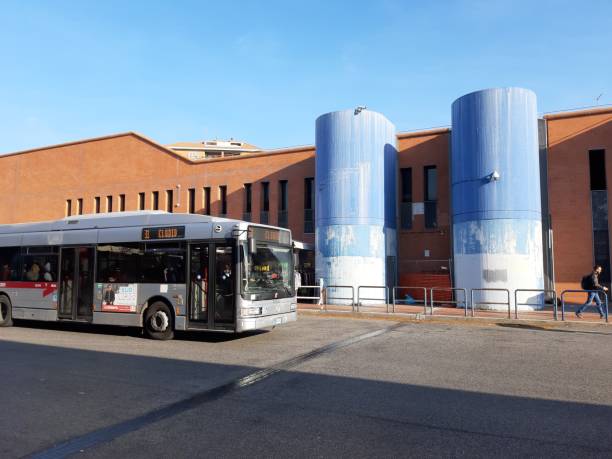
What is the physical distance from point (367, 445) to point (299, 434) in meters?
0.73

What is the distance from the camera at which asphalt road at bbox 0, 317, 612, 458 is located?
4770mm

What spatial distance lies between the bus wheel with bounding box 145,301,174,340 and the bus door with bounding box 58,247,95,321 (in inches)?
77.9

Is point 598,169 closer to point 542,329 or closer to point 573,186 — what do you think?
point 573,186

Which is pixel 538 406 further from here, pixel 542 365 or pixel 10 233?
pixel 10 233

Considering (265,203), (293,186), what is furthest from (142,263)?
(265,203)

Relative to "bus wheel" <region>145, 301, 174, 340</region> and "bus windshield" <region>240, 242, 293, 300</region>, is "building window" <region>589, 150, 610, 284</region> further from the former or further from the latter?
"bus wheel" <region>145, 301, 174, 340</region>

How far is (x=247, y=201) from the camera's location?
29.0 metres

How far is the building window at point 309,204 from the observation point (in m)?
26.5

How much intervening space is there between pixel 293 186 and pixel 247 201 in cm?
338

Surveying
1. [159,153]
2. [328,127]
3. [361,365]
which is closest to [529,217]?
[328,127]

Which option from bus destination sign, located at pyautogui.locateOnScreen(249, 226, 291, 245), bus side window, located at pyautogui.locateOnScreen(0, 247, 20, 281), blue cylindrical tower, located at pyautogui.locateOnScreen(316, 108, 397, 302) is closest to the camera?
bus destination sign, located at pyautogui.locateOnScreen(249, 226, 291, 245)

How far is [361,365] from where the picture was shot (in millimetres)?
8578

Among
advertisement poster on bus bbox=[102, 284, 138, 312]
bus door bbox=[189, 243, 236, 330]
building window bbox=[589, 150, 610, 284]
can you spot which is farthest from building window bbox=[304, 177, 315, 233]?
bus door bbox=[189, 243, 236, 330]

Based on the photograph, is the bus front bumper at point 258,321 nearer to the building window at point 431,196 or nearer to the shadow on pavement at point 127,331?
the shadow on pavement at point 127,331
